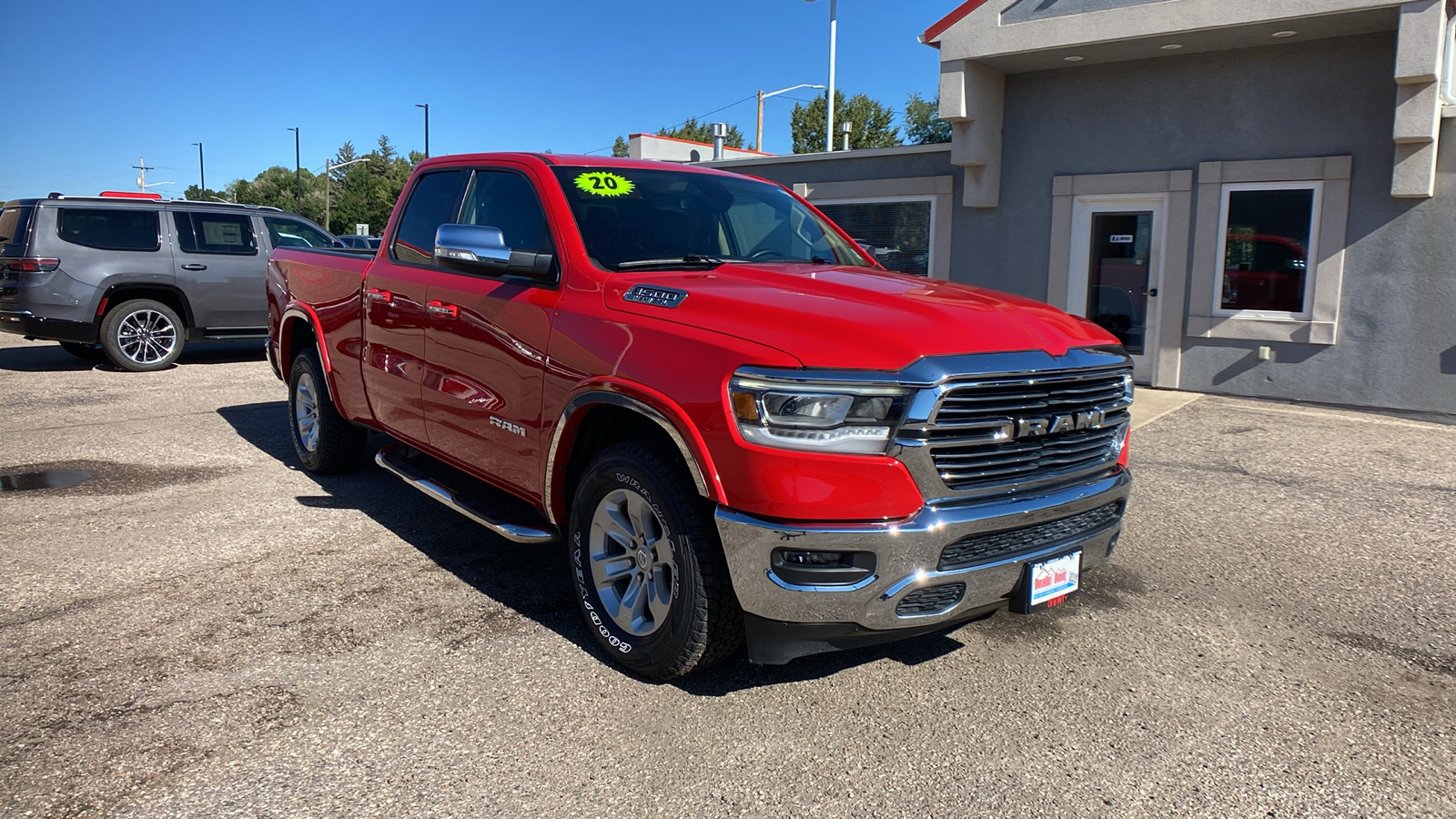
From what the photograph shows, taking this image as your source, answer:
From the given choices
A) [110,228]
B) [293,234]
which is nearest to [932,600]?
[110,228]

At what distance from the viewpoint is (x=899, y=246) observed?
44.3 ft

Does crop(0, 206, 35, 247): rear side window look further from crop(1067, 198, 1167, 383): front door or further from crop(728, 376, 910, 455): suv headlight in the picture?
crop(1067, 198, 1167, 383): front door

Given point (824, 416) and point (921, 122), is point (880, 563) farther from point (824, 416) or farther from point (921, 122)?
point (921, 122)

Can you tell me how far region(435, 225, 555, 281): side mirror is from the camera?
13.0ft

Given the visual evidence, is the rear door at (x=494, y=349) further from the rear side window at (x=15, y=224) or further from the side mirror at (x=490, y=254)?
the rear side window at (x=15, y=224)

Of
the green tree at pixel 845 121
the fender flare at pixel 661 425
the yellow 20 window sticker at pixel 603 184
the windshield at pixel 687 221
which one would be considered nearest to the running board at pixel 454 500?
the fender flare at pixel 661 425

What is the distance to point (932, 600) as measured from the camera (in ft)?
10.2

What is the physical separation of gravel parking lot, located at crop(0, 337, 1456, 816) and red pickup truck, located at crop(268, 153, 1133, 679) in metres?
0.40

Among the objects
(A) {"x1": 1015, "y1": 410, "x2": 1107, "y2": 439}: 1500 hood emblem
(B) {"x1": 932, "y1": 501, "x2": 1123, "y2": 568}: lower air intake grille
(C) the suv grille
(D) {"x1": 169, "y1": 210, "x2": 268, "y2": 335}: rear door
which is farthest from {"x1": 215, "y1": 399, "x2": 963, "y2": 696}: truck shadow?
(D) {"x1": 169, "y1": 210, "x2": 268, "y2": 335}: rear door

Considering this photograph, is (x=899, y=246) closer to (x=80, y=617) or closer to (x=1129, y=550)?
(x=1129, y=550)

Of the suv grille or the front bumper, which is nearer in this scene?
the suv grille

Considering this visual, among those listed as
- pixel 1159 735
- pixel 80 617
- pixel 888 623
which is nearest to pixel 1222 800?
pixel 1159 735

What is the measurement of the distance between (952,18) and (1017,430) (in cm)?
954

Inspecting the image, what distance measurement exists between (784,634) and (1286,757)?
167cm
